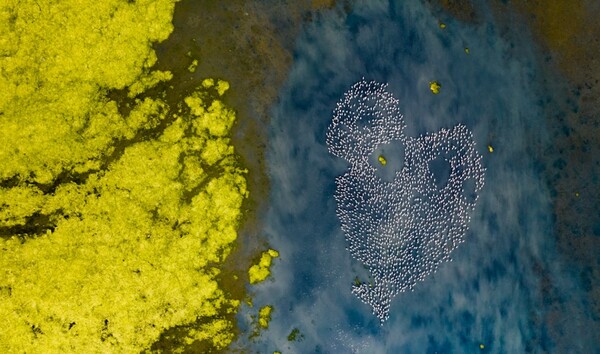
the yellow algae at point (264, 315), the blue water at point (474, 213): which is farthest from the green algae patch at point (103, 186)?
the blue water at point (474, 213)

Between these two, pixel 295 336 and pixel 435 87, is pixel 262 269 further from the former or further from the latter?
pixel 435 87

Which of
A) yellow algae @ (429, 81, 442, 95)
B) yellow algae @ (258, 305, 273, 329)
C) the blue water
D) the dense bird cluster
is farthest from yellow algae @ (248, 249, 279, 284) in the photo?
yellow algae @ (429, 81, 442, 95)

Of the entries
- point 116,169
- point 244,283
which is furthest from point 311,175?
point 116,169

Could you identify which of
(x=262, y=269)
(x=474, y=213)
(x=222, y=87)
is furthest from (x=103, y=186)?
(x=474, y=213)

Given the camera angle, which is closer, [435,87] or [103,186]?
[103,186]

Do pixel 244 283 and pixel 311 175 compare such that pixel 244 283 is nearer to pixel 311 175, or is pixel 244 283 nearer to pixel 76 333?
pixel 311 175
